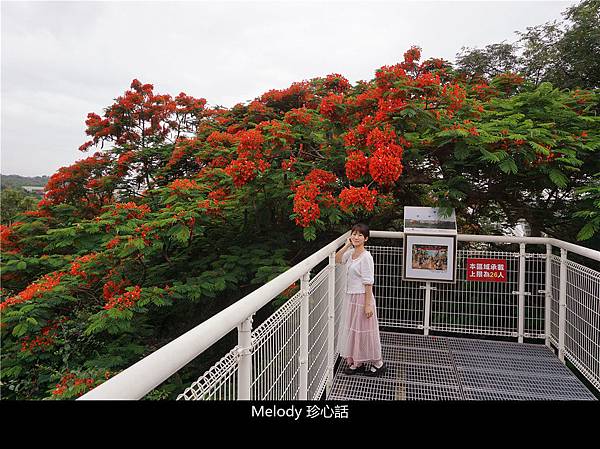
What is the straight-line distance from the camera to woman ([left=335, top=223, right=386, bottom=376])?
11.4 feet

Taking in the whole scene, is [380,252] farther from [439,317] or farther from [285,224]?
[285,224]

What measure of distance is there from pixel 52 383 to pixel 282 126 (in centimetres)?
378

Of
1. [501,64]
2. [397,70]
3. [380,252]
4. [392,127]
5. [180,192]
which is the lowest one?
[380,252]

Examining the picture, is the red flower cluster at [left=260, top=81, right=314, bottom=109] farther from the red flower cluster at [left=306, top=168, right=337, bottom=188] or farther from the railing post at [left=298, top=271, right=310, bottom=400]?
the railing post at [left=298, top=271, right=310, bottom=400]

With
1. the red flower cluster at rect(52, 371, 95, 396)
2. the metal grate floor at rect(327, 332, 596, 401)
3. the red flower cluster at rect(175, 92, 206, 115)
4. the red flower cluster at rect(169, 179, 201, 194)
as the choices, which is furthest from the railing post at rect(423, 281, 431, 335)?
the red flower cluster at rect(175, 92, 206, 115)

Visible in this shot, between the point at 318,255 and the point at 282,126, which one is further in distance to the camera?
the point at 282,126

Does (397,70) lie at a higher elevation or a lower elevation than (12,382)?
higher

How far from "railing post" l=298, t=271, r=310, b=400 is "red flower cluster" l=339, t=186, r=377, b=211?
2.01 m

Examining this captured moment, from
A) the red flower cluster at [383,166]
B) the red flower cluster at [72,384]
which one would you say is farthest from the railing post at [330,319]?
the red flower cluster at [72,384]

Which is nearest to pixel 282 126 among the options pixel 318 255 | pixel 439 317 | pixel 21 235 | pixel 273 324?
pixel 318 255

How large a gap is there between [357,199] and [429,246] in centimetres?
100

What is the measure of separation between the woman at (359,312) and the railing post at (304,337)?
945 millimetres

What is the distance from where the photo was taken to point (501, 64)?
9188 millimetres

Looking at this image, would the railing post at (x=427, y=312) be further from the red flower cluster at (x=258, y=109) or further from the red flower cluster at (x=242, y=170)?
the red flower cluster at (x=258, y=109)
